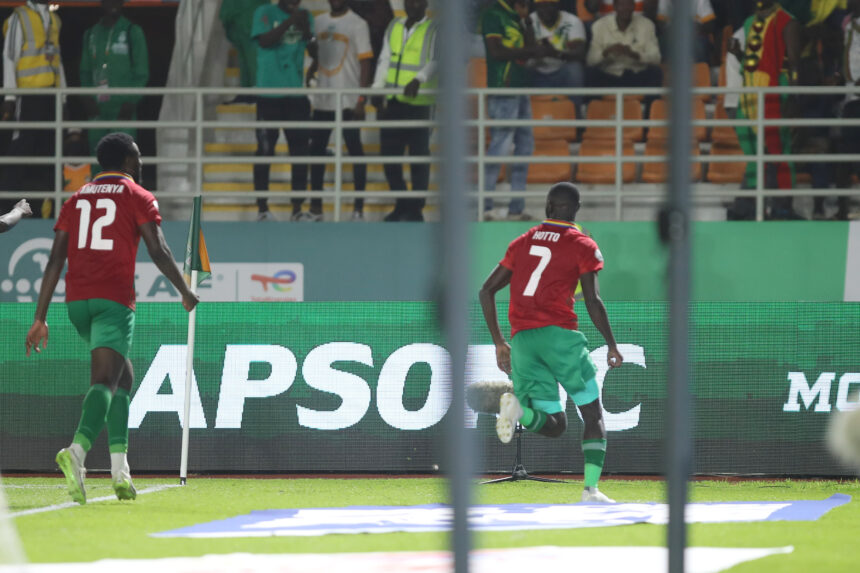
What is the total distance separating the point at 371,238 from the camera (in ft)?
50.4

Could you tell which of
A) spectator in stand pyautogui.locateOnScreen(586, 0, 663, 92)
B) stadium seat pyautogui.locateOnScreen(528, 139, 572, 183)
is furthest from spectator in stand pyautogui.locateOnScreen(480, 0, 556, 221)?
spectator in stand pyautogui.locateOnScreen(586, 0, 663, 92)

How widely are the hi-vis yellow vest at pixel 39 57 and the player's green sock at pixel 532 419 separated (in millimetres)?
9608

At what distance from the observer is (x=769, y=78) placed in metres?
15.8

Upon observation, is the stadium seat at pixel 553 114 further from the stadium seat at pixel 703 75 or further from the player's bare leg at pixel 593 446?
the player's bare leg at pixel 593 446

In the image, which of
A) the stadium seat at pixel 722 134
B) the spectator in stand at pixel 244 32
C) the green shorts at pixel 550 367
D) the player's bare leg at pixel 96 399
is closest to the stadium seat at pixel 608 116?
the stadium seat at pixel 722 134

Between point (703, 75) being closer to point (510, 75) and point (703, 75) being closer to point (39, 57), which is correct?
point (510, 75)

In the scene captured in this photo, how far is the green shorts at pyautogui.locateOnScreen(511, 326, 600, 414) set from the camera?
28.1 feet

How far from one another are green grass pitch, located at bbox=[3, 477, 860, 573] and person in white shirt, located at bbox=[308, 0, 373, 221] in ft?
19.1

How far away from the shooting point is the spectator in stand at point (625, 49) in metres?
15.6

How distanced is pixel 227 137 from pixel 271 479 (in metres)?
7.97

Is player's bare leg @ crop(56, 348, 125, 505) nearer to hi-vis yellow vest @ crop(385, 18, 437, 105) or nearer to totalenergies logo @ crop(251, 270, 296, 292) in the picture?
totalenergies logo @ crop(251, 270, 296, 292)

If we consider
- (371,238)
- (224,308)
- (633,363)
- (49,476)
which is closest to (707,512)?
(633,363)

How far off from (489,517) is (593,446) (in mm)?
1400

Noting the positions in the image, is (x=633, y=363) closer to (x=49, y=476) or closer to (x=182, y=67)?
(x=49, y=476)
